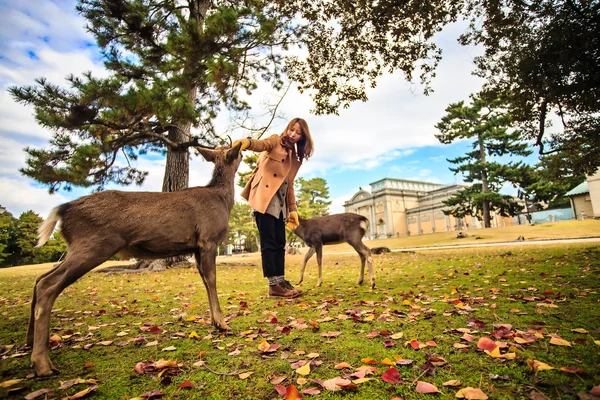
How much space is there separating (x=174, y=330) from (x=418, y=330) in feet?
7.73

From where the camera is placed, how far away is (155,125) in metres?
8.62

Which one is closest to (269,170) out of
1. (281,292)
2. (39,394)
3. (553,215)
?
(281,292)

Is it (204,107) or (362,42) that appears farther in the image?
(204,107)

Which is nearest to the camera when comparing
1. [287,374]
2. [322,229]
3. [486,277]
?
[287,374]

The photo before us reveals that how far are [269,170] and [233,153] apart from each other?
3.93ft

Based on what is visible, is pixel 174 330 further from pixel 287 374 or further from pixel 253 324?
pixel 287 374

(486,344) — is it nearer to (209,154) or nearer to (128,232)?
(128,232)

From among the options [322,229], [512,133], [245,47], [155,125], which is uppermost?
[512,133]

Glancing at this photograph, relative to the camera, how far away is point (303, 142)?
16.3 ft

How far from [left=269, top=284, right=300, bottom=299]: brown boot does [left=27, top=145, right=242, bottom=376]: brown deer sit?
167cm

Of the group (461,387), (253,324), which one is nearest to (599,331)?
(461,387)

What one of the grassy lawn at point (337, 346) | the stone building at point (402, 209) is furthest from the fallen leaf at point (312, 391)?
the stone building at point (402, 209)

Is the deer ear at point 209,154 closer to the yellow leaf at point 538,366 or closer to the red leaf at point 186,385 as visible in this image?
the red leaf at point 186,385

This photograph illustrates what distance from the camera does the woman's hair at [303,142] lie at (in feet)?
15.8
